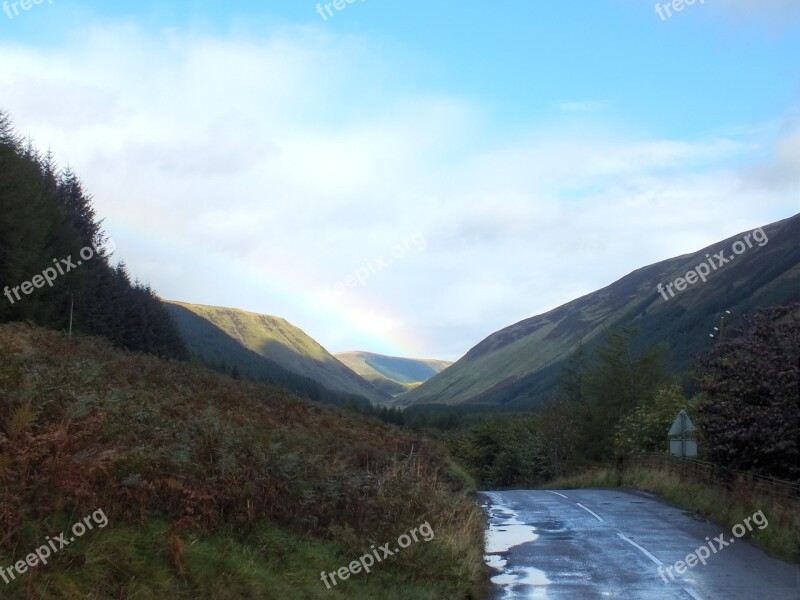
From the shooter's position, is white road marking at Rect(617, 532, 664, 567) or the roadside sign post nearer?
white road marking at Rect(617, 532, 664, 567)

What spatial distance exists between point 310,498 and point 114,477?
2810 mm

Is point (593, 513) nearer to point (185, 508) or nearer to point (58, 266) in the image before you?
point (185, 508)

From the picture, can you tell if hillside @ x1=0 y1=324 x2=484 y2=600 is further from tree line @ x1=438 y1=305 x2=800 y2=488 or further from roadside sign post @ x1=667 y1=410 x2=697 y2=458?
roadside sign post @ x1=667 y1=410 x2=697 y2=458

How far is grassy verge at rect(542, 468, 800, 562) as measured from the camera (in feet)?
47.8

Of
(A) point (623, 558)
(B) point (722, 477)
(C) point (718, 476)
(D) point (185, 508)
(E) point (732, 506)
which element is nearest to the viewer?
(D) point (185, 508)

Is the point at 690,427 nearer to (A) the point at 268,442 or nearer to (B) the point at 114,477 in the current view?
(A) the point at 268,442

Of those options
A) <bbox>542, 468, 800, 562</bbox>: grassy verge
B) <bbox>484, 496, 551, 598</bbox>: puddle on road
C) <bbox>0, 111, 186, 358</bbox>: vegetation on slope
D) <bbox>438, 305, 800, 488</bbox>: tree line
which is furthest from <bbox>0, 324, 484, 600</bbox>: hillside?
<bbox>0, 111, 186, 358</bbox>: vegetation on slope

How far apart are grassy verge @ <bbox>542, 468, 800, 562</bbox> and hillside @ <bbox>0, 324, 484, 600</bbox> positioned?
589 centimetres

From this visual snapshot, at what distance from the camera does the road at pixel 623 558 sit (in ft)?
35.3

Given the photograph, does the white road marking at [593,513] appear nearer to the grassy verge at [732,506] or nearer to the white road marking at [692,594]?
the grassy verge at [732,506]

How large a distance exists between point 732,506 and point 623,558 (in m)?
6.41

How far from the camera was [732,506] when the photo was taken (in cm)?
1842

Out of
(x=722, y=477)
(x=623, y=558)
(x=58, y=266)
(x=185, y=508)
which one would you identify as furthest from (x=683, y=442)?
(x=58, y=266)

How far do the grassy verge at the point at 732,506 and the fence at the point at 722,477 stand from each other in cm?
17
